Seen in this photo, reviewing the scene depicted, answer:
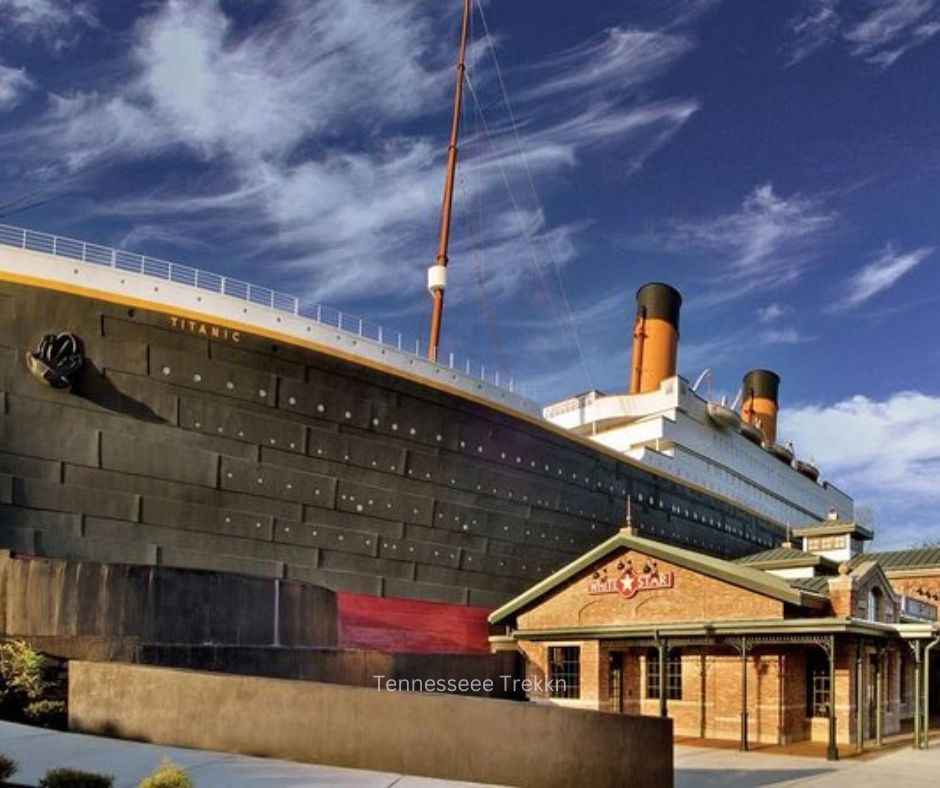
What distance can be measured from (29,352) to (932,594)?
3768 centimetres

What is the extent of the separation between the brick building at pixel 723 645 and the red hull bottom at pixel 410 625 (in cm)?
162

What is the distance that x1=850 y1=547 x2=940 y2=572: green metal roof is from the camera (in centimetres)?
3975

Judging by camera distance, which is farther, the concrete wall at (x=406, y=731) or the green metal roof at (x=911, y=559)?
the green metal roof at (x=911, y=559)

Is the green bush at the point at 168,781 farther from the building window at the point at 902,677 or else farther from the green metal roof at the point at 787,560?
the building window at the point at 902,677

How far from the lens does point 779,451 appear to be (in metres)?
62.5

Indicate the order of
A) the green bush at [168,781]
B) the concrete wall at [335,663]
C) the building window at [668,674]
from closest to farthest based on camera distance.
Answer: the green bush at [168,781] < the concrete wall at [335,663] < the building window at [668,674]

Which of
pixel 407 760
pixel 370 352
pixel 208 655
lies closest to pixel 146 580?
pixel 208 655

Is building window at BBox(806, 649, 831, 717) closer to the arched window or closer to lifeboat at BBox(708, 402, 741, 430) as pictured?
the arched window

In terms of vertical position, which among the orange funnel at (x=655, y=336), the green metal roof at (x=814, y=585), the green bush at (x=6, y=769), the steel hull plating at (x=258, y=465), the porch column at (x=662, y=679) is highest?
the orange funnel at (x=655, y=336)

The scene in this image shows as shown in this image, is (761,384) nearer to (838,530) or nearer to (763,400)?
(763,400)

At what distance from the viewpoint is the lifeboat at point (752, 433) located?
57.3 metres

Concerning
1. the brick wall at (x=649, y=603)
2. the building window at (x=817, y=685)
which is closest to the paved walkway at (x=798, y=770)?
the building window at (x=817, y=685)

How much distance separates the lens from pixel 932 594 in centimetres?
3912

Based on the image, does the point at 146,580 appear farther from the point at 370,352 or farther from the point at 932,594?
the point at 932,594
